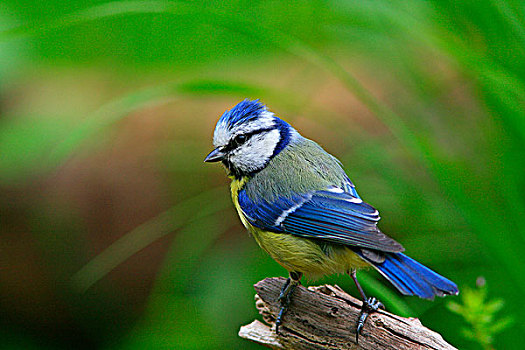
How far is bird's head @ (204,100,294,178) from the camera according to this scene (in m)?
1.61

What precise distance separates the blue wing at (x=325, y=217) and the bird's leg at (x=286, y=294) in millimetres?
152

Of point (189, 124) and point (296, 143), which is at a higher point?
point (189, 124)

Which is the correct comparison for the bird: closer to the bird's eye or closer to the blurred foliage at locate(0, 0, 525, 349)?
the bird's eye

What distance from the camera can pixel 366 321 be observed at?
1.37 metres

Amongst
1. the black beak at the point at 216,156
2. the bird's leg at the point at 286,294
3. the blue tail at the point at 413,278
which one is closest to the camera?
the blue tail at the point at 413,278

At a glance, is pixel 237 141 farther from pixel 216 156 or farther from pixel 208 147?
pixel 208 147

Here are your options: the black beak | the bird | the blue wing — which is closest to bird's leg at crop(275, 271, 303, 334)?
the bird

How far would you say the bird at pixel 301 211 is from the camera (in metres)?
1.35

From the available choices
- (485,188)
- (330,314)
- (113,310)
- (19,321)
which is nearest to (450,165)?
(485,188)

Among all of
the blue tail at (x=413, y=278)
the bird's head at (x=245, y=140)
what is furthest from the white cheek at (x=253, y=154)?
the blue tail at (x=413, y=278)

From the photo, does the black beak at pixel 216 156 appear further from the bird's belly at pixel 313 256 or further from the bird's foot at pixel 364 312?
the bird's foot at pixel 364 312

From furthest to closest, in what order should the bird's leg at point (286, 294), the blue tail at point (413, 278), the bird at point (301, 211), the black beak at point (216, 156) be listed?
1. the black beak at point (216, 156)
2. the bird's leg at point (286, 294)
3. the bird at point (301, 211)
4. the blue tail at point (413, 278)

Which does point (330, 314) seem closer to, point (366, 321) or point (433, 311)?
point (366, 321)

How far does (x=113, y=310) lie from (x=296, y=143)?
1704mm
